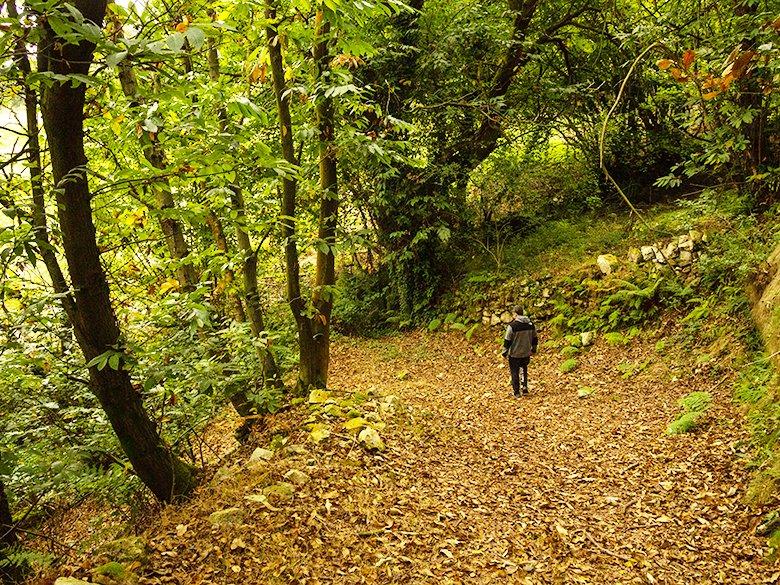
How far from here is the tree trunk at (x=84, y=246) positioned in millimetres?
2967

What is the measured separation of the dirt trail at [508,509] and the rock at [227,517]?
3.0 inches

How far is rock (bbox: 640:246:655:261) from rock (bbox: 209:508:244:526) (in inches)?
410

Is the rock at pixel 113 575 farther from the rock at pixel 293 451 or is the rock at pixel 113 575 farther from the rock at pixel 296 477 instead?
the rock at pixel 293 451

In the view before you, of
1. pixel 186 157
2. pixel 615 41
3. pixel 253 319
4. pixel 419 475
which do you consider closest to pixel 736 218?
pixel 615 41

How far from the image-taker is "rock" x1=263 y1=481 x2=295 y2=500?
4930 millimetres

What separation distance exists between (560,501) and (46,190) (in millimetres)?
6321

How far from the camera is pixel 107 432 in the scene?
470 cm

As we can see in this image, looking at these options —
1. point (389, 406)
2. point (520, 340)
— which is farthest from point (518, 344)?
point (389, 406)

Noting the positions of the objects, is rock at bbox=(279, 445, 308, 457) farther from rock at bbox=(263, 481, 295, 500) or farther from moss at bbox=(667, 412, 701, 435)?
moss at bbox=(667, 412, 701, 435)

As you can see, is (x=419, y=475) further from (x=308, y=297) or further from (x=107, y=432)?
(x=107, y=432)

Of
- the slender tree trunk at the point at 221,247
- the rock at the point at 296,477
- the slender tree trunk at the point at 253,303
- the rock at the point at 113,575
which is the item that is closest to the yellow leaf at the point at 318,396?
the slender tree trunk at the point at 253,303

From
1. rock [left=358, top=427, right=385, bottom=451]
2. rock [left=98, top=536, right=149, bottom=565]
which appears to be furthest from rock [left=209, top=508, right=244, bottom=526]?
rock [left=358, top=427, right=385, bottom=451]

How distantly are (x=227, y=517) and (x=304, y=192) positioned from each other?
8.05 m

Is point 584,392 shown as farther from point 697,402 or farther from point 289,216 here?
point 289,216
